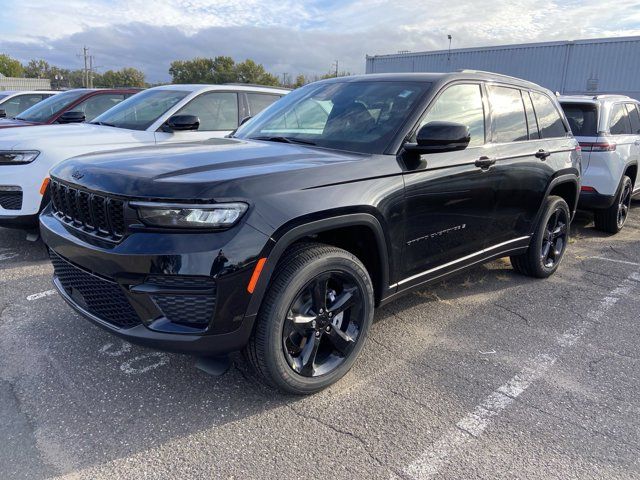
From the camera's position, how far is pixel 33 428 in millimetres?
2482

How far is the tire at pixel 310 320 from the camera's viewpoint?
251 cm

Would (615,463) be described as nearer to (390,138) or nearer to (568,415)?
(568,415)

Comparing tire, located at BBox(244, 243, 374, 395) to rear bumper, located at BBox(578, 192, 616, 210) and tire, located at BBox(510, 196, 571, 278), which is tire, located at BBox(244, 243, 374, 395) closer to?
tire, located at BBox(510, 196, 571, 278)

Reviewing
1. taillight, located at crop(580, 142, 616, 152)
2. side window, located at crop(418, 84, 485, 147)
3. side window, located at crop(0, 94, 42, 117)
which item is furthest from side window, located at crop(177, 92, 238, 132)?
side window, located at crop(0, 94, 42, 117)

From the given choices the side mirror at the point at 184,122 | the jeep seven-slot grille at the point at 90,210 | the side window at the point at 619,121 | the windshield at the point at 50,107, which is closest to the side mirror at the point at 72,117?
the windshield at the point at 50,107

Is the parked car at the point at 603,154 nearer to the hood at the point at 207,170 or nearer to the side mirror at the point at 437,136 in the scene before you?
the side mirror at the point at 437,136

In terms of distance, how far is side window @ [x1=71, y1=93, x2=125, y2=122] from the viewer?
26.1 ft

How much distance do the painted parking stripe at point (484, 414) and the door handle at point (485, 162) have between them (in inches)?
53.5

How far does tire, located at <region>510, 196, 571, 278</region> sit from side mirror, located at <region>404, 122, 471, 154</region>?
194 cm

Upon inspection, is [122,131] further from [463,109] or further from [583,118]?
[583,118]

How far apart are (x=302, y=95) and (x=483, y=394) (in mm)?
2578

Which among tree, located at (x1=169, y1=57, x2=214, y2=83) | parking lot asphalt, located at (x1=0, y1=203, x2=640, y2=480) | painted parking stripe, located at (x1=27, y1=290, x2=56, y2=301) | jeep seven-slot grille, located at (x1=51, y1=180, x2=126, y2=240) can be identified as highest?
tree, located at (x1=169, y1=57, x2=214, y2=83)

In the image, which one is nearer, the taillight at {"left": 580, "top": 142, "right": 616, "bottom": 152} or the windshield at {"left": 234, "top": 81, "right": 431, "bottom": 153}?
the windshield at {"left": 234, "top": 81, "right": 431, "bottom": 153}

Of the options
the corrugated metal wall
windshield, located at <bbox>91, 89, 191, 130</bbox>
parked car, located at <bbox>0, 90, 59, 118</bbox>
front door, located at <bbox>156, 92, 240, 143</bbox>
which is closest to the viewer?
windshield, located at <bbox>91, 89, 191, 130</bbox>
